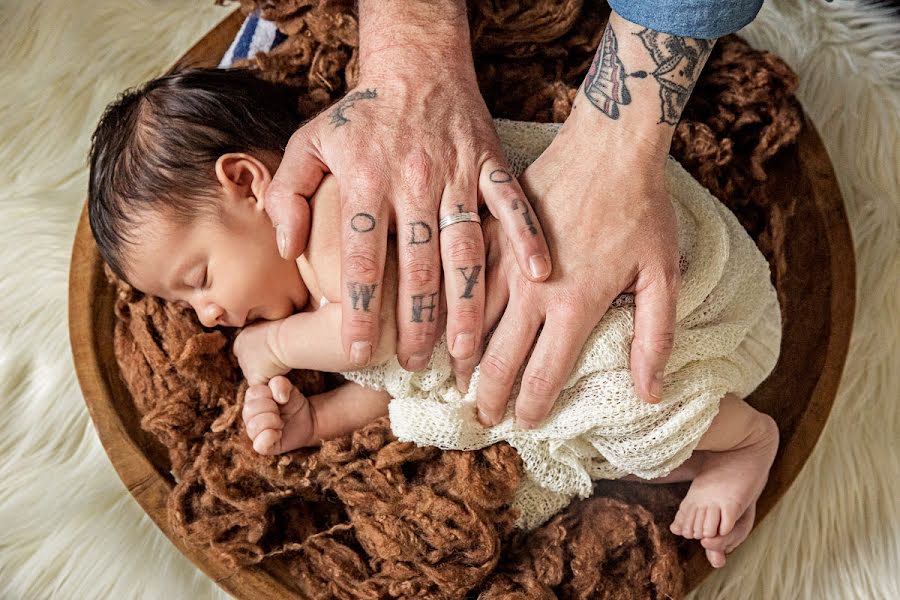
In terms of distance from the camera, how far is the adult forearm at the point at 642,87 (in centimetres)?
83

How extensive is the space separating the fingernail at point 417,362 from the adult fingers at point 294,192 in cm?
16

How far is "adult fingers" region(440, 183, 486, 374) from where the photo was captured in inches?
32.1

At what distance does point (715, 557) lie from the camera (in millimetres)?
954

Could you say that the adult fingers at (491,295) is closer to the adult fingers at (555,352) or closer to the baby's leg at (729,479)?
the adult fingers at (555,352)

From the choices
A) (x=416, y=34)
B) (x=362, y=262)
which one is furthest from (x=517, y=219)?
(x=416, y=34)

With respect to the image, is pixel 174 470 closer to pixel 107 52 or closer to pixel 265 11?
pixel 265 11

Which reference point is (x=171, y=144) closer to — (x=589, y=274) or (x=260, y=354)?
(x=260, y=354)

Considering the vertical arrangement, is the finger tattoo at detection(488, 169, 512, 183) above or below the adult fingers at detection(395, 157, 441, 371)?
above

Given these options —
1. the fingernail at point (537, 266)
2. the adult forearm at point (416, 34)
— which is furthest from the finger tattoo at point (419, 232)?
the adult forearm at point (416, 34)

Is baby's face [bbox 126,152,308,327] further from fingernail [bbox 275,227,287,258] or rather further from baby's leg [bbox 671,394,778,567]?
baby's leg [bbox 671,394,778,567]

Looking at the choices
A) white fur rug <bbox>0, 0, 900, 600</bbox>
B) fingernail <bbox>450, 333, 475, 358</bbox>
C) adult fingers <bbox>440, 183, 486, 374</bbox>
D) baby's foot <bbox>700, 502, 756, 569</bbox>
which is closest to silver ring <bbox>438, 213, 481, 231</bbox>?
adult fingers <bbox>440, 183, 486, 374</bbox>

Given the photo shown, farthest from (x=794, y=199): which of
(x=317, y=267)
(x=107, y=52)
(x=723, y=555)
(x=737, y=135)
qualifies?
(x=107, y=52)

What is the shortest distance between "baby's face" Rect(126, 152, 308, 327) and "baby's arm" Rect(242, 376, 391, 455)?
98 mm

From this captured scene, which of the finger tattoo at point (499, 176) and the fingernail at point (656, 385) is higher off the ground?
the finger tattoo at point (499, 176)
